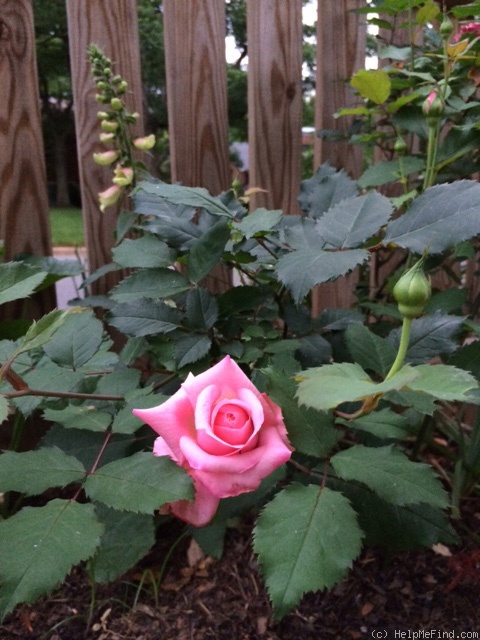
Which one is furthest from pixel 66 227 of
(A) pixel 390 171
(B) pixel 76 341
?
(B) pixel 76 341

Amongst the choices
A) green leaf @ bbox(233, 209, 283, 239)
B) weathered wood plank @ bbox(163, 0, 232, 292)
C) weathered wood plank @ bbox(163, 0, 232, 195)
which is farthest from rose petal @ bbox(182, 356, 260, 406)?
weathered wood plank @ bbox(163, 0, 232, 195)

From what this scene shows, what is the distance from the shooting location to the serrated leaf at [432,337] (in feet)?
2.30

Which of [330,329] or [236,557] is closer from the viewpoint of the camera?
[330,329]

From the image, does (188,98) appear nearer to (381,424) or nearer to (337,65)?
(337,65)

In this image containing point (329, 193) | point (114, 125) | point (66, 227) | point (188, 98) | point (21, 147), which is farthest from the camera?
point (66, 227)

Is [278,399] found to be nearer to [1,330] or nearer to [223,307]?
[223,307]

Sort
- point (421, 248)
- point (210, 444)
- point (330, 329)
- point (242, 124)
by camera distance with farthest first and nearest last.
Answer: point (242, 124)
point (330, 329)
point (421, 248)
point (210, 444)

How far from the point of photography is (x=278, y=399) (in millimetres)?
530

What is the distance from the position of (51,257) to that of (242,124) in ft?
20.1

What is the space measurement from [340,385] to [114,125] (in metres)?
1.00

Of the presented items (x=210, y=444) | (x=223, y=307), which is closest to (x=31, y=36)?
(x=223, y=307)

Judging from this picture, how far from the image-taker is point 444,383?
0.42 meters

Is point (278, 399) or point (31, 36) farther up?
point (31, 36)

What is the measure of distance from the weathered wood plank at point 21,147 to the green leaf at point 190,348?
892mm
